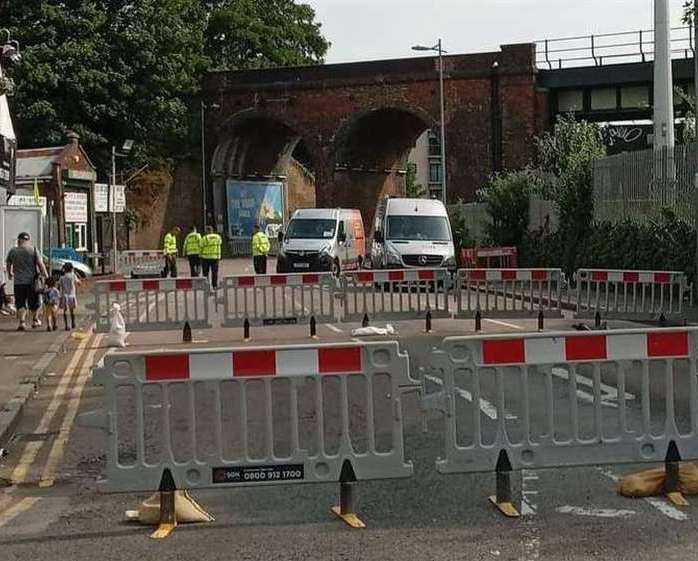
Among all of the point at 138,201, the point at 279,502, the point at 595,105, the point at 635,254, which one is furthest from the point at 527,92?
the point at 279,502

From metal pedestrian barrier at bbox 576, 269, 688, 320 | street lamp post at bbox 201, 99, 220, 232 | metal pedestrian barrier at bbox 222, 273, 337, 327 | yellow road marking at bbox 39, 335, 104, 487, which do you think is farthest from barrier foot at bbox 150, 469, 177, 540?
street lamp post at bbox 201, 99, 220, 232

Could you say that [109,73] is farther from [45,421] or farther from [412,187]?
[412,187]

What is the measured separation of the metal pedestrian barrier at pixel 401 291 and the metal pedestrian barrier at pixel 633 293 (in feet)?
7.40

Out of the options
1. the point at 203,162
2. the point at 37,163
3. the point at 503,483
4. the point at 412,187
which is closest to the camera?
the point at 503,483

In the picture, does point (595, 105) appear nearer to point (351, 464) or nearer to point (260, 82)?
point (260, 82)

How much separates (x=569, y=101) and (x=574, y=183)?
2371 cm

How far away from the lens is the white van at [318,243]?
34.4 m

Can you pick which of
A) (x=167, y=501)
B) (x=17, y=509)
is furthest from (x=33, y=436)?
(x=167, y=501)

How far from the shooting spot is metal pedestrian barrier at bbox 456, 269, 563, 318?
1789cm

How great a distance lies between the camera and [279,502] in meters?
7.09

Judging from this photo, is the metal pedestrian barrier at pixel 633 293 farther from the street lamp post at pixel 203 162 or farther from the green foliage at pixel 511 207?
the street lamp post at pixel 203 162

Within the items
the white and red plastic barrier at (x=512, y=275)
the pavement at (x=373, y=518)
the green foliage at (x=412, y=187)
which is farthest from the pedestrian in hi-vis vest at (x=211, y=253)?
the green foliage at (x=412, y=187)

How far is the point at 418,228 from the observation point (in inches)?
1222

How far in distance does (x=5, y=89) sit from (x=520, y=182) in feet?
69.0
